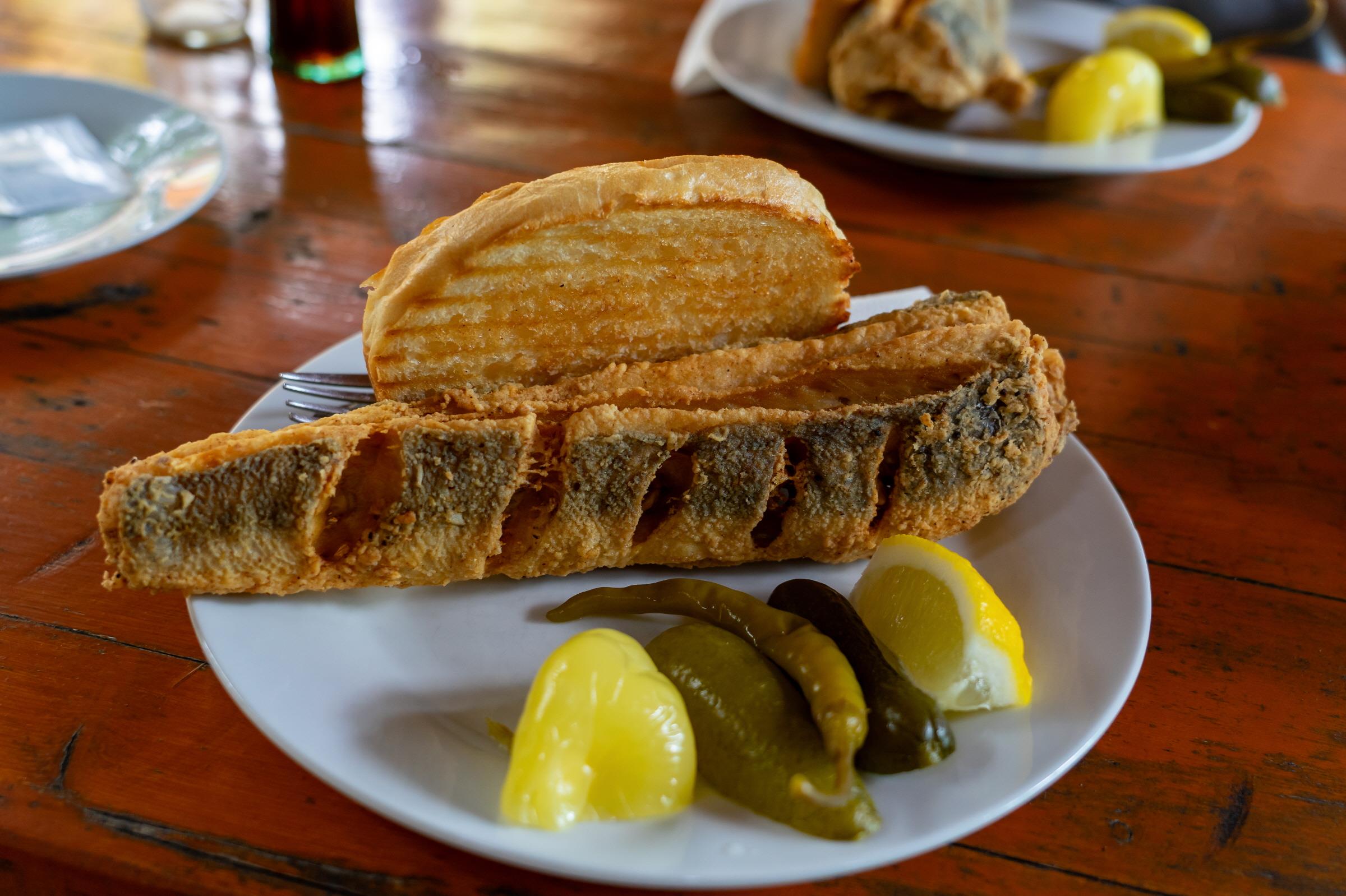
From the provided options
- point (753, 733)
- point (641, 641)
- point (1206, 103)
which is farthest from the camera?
point (1206, 103)

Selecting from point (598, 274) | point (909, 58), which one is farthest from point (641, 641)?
point (909, 58)

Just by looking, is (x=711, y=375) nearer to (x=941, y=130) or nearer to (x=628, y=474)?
(x=628, y=474)

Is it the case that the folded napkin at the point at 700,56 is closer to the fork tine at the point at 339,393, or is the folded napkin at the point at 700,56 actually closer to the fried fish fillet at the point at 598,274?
the fried fish fillet at the point at 598,274

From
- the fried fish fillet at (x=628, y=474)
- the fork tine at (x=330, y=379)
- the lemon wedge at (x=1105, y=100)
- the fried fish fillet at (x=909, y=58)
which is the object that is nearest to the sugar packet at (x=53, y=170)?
the fork tine at (x=330, y=379)

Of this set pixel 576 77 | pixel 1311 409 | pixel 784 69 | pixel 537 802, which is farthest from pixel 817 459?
pixel 576 77

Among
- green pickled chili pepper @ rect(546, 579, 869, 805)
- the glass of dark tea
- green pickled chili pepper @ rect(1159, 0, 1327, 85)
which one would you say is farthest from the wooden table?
green pickled chili pepper @ rect(1159, 0, 1327, 85)

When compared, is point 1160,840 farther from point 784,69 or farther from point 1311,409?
point 784,69

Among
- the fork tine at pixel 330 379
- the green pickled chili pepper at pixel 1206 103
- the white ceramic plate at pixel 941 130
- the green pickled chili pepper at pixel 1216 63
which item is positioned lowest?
the fork tine at pixel 330 379
